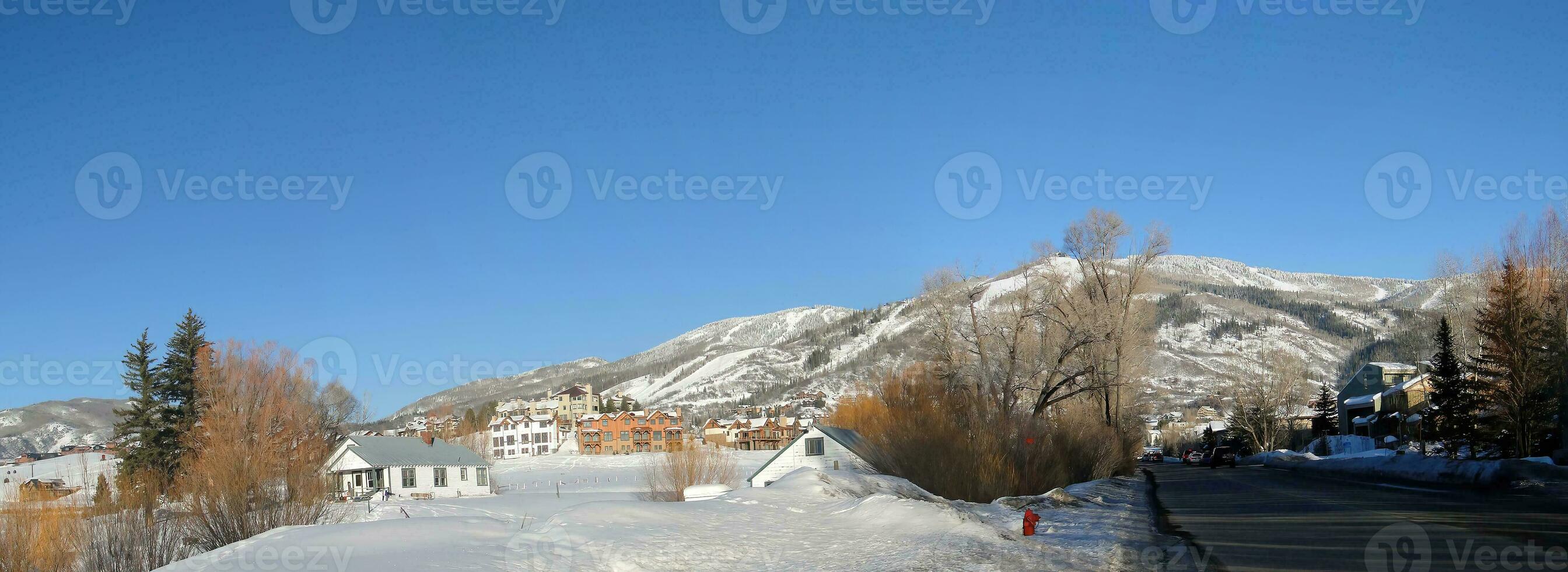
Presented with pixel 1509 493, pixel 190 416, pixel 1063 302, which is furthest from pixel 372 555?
pixel 190 416

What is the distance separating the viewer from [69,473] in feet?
62.2

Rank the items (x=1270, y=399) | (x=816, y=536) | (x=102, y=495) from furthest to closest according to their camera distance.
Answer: (x=1270, y=399) < (x=102, y=495) < (x=816, y=536)

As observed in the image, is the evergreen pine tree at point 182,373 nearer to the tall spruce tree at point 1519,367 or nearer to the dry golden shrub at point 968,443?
the dry golden shrub at point 968,443

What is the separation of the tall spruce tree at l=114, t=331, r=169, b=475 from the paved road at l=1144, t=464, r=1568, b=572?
158ft

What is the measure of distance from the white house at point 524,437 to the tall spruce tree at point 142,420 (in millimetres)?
88083

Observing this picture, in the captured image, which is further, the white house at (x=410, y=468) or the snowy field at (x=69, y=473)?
the white house at (x=410, y=468)

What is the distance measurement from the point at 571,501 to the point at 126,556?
33.4 meters

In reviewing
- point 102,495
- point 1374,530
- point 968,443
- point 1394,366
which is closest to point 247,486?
point 102,495

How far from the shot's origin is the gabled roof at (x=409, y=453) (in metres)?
63.4

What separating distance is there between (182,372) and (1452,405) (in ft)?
195

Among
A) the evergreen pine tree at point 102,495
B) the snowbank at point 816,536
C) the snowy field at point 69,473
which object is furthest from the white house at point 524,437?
the snowbank at point 816,536

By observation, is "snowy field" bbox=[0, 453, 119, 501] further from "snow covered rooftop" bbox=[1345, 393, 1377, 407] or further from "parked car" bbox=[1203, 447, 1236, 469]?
"snow covered rooftop" bbox=[1345, 393, 1377, 407]

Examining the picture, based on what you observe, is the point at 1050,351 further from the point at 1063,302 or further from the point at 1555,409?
the point at 1555,409

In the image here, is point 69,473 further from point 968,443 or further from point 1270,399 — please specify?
point 1270,399
